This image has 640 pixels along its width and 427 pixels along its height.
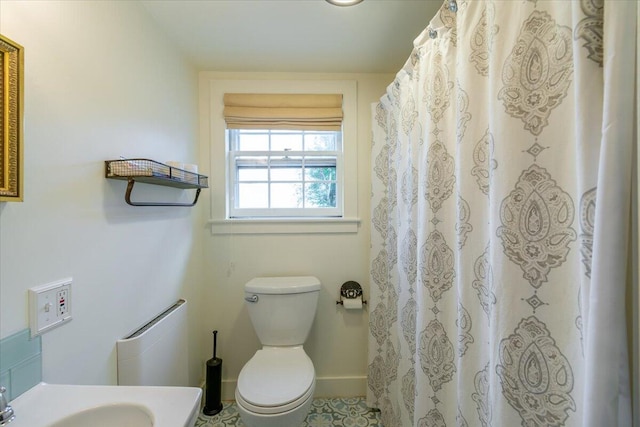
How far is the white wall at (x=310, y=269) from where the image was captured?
6.05 feet

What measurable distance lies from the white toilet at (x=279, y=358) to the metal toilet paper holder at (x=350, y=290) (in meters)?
0.21

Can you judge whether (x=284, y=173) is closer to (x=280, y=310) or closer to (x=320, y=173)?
(x=320, y=173)

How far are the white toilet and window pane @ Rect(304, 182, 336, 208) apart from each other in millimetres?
530

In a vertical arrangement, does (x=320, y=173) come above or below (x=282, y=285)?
above

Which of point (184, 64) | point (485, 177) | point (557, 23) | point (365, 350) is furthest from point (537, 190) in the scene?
point (184, 64)

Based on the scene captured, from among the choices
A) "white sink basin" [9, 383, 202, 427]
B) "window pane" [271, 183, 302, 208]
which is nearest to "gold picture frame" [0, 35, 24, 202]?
"white sink basin" [9, 383, 202, 427]

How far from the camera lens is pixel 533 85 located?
57 cm

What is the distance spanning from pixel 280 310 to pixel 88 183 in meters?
1.13

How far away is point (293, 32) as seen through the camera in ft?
4.73

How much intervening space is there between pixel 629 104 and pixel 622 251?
0.23 m

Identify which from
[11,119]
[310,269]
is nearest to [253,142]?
[310,269]

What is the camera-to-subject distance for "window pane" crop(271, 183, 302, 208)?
1.95m

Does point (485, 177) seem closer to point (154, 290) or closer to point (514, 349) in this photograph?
point (514, 349)

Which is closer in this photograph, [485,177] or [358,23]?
[485,177]
